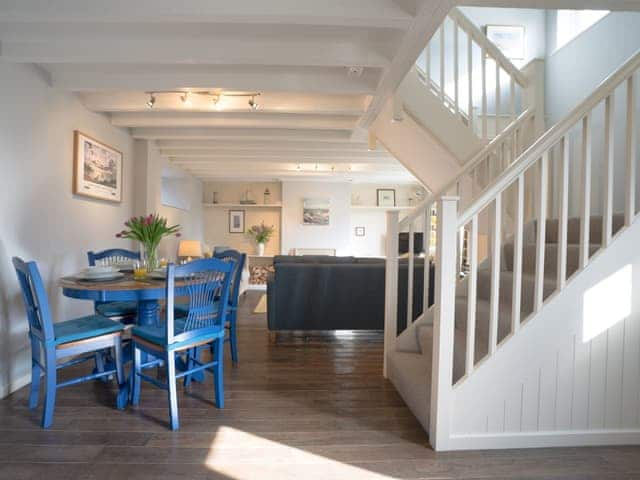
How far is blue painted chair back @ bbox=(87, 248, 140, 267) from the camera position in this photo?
3.06 metres

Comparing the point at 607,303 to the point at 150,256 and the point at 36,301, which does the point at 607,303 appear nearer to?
the point at 150,256

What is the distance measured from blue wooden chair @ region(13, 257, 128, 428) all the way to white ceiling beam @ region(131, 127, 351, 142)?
8.65ft

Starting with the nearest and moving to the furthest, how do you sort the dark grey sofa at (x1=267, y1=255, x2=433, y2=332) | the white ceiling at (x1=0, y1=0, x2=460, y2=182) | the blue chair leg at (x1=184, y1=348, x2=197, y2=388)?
1. the white ceiling at (x1=0, y1=0, x2=460, y2=182)
2. the blue chair leg at (x1=184, y1=348, x2=197, y2=388)
3. the dark grey sofa at (x1=267, y1=255, x2=433, y2=332)

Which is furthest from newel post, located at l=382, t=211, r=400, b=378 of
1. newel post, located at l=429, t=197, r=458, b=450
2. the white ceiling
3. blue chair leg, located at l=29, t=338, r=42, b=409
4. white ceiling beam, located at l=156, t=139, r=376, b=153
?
white ceiling beam, located at l=156, t=139, r=376, b=153

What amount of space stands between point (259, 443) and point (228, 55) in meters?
2.42

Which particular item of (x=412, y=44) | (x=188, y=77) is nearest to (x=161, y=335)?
(x=188, y=77)

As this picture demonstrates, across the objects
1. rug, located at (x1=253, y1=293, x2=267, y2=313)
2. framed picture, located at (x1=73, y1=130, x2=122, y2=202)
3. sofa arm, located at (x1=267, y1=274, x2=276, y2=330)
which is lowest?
rug, located at (x1=253, y1=293, x2=267, y2=313)

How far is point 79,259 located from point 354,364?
8.81 ft

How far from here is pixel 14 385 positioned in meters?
2.42

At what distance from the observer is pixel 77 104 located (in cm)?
320

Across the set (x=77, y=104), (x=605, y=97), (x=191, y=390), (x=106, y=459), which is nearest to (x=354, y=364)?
(x=191, y=390)

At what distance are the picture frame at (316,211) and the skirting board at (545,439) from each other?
6253 mm

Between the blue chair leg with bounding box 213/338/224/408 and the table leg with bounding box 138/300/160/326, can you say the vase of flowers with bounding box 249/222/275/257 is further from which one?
the blue chair leg with bounding box 213/338/224/408

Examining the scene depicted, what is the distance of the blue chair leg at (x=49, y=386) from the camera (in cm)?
194
